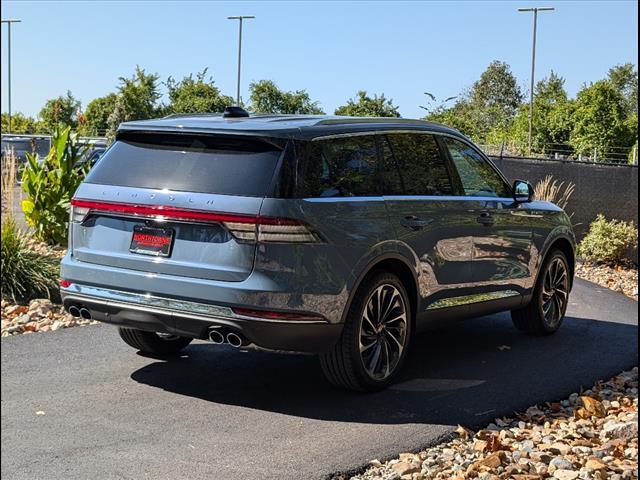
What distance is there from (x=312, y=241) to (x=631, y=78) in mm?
42819

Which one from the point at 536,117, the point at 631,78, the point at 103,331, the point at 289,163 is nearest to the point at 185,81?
the point at 536,117

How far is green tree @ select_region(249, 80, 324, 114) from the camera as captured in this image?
30000 millimetres

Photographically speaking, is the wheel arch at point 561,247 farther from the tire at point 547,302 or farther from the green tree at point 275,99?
the green tree at point 275,99

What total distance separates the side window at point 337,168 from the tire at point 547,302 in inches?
110

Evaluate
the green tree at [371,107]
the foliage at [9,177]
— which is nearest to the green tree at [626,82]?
the green tree at [371,107]

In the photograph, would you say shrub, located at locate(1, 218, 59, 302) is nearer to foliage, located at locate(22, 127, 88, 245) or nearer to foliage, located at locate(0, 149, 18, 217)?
foliage, located at locate(0, 149, 18, 217)

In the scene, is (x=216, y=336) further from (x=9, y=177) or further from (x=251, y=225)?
(x=9, y=177)

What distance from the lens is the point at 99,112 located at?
52781 millimetres

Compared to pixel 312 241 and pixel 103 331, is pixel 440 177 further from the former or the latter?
pixel 103 331

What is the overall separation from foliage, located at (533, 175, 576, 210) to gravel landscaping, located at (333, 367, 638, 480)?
11.2m

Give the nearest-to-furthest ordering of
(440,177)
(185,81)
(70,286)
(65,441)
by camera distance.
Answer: (65,441)
(70,286)
(440,177)
(185,81)

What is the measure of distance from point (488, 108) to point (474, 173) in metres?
27.7

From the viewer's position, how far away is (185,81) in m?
37.9

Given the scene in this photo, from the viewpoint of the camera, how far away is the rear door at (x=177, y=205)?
554 cm
